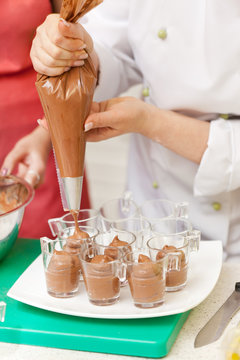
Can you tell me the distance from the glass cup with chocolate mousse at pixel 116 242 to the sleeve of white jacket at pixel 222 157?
288 mm

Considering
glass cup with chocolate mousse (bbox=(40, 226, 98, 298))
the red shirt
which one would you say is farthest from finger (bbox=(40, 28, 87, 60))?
the red shirt

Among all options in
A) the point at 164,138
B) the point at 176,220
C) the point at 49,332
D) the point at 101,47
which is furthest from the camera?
the point at 101,47

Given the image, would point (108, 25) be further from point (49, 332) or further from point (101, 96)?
point (49, 332)

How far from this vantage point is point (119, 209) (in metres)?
1.24

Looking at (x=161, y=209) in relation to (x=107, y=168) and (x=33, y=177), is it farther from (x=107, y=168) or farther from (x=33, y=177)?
(x=107, y=168)

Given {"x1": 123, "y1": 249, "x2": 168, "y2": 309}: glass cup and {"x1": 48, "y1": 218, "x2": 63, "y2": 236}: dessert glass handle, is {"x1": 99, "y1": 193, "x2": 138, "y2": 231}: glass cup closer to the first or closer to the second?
{"x1": 48, "y1": 218, "x2": 63, "y2": 236}: dessert glass handle

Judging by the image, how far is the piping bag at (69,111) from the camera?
37.5 inches

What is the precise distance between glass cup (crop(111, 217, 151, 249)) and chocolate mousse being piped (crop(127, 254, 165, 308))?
0.11 m

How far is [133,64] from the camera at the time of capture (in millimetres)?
1494

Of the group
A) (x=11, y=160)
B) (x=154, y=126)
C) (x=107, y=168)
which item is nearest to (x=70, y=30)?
(x=154, y=126)

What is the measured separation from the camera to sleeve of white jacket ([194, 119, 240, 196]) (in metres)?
1.24

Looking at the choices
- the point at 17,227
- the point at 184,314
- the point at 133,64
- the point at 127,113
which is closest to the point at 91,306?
the point at 184,314

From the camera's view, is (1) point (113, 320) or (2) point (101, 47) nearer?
(1) point (113, 320)

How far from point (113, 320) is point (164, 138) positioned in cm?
47
